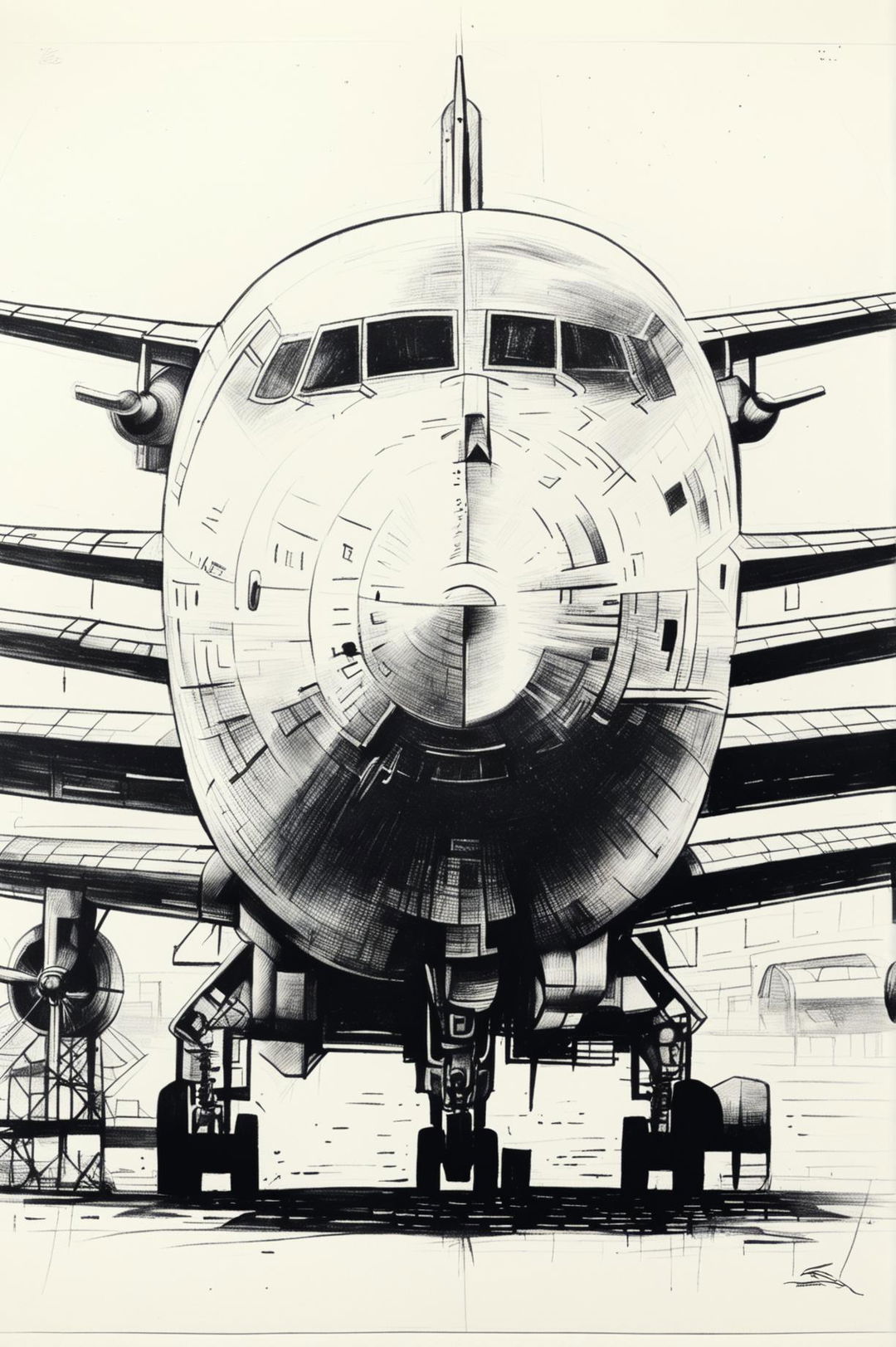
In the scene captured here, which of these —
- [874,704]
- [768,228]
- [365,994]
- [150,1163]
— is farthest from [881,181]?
[150,1163]

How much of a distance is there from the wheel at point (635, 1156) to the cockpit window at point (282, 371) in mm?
1971

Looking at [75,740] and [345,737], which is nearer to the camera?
[345,737]

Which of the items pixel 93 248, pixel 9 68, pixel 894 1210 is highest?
pixel 9 68

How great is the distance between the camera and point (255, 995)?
2619 mm

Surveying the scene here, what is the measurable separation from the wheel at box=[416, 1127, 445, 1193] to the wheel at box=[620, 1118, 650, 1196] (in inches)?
17.6

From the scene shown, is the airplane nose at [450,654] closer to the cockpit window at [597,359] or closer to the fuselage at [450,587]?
the fuselage at [450,587]

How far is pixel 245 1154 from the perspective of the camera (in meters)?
2.56

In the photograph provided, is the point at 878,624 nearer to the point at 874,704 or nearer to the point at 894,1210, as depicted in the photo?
the point at 874,704

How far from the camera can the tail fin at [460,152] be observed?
8.60ft

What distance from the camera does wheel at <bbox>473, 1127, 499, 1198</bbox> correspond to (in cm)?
253

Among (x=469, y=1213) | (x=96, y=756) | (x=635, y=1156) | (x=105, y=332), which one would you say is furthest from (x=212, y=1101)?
(x=105, y=332)

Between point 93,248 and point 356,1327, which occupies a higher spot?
point 93,248

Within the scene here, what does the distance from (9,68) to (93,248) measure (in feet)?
1.65

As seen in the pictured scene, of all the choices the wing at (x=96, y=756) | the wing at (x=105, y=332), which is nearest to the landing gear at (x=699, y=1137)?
the wing at (x=96, y=756)
